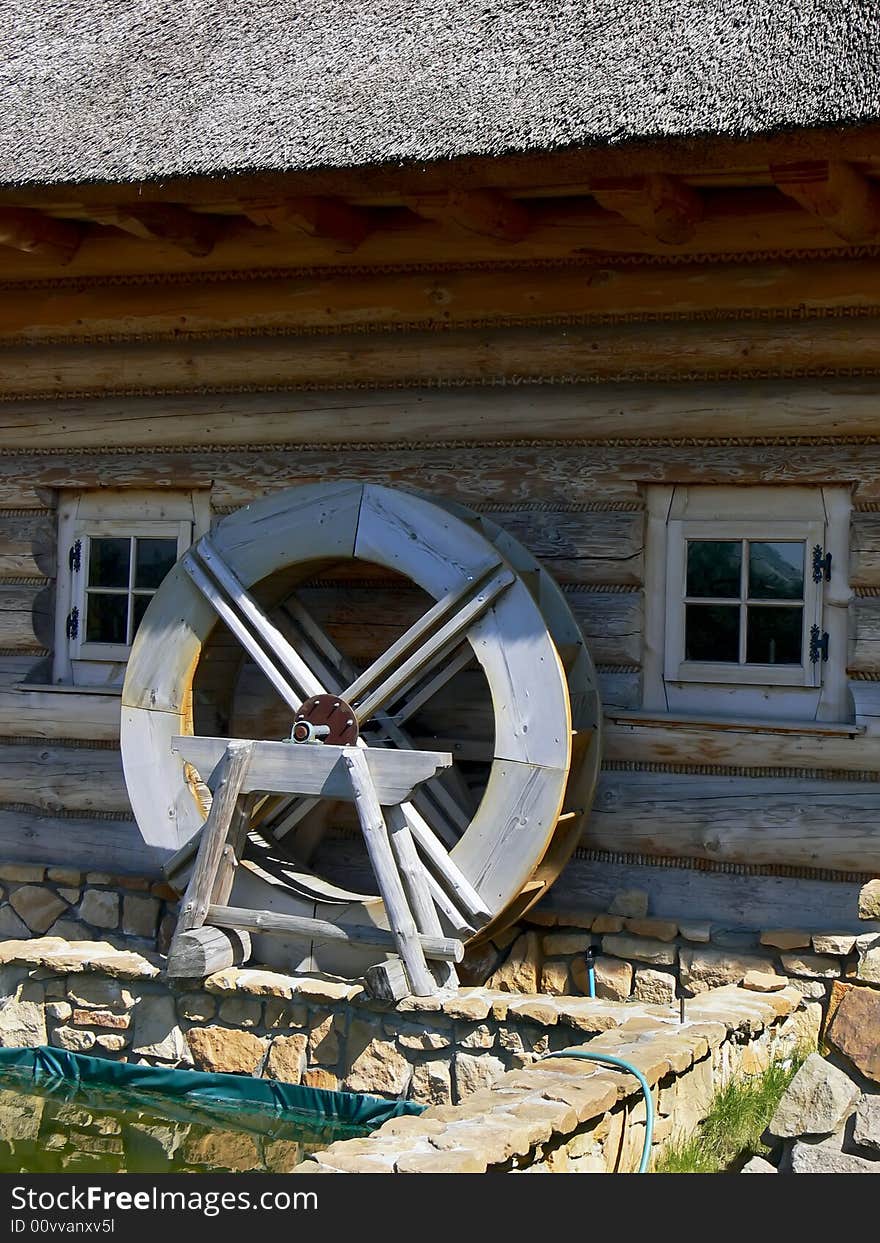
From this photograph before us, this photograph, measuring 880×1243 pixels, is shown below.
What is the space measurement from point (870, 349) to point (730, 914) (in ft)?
6.31

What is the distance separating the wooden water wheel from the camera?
198 inches

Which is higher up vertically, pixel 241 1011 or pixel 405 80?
pixel 405 80

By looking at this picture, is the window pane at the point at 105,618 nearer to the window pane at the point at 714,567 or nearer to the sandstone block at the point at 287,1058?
the sandstone block at the point at 287,1058

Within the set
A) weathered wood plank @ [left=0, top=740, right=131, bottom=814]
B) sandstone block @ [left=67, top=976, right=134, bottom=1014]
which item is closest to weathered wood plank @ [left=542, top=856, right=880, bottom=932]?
sandstone block @ [left=67, top=976, right=134, bottom=1014]

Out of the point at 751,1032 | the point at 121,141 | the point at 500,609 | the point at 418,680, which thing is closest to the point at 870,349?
the point at 500,609

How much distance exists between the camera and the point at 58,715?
6172 millimetres

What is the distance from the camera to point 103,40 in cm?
607

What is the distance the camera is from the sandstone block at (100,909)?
19.6ft

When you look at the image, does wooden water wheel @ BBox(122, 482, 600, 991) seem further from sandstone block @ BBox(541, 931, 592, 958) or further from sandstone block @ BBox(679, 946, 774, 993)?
sandstone block @ BBox(679, 946, 774, 993)

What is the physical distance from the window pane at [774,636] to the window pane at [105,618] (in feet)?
8.32

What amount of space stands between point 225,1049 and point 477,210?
113 inches

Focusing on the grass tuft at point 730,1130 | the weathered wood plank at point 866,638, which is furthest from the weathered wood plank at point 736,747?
the grass tuft at point 730,1130

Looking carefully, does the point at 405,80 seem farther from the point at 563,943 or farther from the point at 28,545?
the point at 563,943

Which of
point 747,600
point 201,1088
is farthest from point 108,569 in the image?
point 747,600
